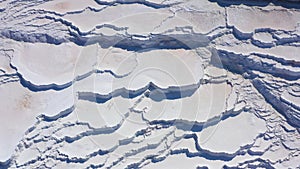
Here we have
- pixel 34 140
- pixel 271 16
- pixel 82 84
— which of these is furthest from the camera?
pixel 271 16

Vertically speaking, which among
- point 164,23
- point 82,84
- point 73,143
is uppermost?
point 164,23

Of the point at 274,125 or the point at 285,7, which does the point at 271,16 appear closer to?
the point at 285,7

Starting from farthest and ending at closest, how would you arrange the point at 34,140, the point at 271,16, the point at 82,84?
1. the point at 271,16
2. the point at 82,84
3. the point at 34,140

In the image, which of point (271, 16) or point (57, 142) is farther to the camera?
point (271, 16)

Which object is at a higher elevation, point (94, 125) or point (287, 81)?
point (287, 81)

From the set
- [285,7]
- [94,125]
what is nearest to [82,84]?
[94,125]

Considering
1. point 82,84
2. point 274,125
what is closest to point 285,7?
point 274,125
